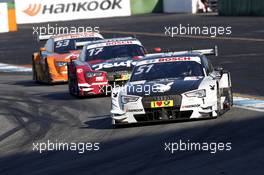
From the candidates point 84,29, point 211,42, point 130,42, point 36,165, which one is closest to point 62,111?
point 130,42

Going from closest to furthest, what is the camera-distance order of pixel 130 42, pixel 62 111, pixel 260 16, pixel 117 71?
1. pixel 62 111
2. pixel 117 71
3. pixel 130 42
4. pixel 260 16

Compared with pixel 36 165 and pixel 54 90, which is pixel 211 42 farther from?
pixel 36 165

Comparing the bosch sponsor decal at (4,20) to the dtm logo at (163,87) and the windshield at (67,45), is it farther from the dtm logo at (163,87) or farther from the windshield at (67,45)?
the dtm logo at (163,87)

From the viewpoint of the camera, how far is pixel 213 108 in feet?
47.9

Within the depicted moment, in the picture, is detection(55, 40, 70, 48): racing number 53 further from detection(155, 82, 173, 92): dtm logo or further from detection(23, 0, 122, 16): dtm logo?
detection(23, 0, 122, 16): dtm logo

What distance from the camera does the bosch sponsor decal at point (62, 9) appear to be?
6038 centimetres

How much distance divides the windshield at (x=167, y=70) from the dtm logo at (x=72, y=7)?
44.9m

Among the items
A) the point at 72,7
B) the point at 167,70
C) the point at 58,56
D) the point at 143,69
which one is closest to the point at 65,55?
the point at 58,56

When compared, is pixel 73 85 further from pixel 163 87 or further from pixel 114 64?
A: pixel 163 87

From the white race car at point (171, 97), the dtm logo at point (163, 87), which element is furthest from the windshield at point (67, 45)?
the dtm logo at point (163, 87)

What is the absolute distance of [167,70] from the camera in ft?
52.1

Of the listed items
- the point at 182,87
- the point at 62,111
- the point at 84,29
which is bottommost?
the point at 84,29

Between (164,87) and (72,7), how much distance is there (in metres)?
47.6

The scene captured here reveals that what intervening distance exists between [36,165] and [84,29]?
3755cm
